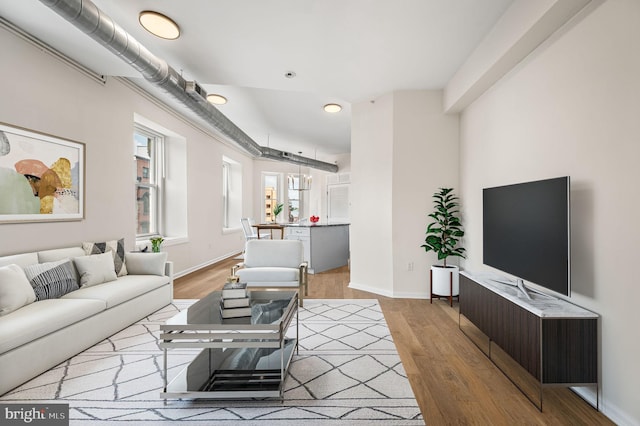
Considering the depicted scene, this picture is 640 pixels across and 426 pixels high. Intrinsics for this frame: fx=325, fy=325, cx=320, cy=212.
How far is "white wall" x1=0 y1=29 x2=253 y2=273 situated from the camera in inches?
117

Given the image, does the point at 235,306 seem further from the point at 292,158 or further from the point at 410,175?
the point at 292,158

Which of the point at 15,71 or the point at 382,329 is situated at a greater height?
the point at 15,71

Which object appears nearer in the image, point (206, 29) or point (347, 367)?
point (347, 367)

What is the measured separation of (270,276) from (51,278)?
6.87ft

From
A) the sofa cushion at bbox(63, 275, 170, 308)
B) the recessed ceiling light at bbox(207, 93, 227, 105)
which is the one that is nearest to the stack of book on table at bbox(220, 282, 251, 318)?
the sofa cushion at bbox(63, 275, 170, 308)

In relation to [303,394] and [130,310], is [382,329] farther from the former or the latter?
[130,310]

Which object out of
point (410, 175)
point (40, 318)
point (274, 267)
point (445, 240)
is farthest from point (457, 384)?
point (40, 318)

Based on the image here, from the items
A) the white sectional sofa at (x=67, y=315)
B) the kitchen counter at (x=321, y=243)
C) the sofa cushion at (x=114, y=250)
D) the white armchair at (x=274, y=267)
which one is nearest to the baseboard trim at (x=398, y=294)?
the white armchair at (x=274, y=267)

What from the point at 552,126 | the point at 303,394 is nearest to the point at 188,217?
the point at 303,394

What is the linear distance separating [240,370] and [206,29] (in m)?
2.90

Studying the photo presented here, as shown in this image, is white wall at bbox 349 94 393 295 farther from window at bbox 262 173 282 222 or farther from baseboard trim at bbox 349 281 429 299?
window at bbox 262 173 282 222

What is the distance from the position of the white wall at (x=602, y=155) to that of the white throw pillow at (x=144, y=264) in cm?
409

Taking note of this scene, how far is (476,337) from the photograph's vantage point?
3.10 metres

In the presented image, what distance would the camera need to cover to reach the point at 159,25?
288 cm
